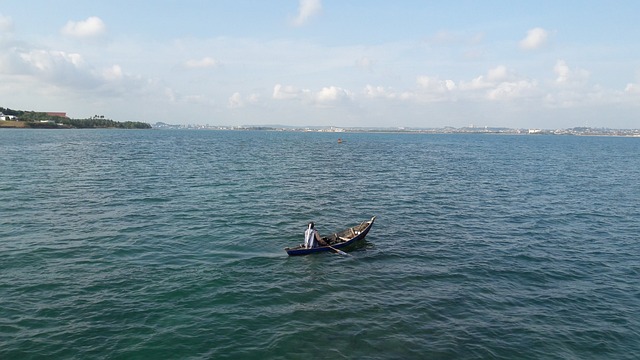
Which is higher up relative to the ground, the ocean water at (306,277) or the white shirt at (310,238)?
the white shirt at (310,238)

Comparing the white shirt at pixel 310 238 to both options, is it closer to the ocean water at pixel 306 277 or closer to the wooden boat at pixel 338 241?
the wooden boat at pixel 338 241

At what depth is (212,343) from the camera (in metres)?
17.4

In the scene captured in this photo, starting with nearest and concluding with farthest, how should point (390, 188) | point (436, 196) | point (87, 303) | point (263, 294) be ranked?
1. point (87, 303)
2. point (263, 294)
3. point (436, 196)
4. point (390, 188)

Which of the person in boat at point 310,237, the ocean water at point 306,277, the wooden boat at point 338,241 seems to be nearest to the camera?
the ocean water at point 306,277

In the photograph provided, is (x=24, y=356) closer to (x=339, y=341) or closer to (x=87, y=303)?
(x=87, y=303)

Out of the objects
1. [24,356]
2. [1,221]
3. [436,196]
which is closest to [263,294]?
[24,356]

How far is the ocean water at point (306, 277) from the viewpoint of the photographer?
58.1ft

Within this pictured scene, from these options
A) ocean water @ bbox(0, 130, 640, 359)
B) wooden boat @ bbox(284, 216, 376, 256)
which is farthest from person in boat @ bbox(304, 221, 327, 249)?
ocean water @ bbox(0, 130, 640, 359)

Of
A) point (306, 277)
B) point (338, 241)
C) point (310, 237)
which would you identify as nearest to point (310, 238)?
point (310, 237)

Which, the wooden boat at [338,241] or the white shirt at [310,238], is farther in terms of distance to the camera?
the white shirt at [310,238]

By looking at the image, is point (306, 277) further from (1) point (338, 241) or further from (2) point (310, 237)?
(1) point (338, 241)

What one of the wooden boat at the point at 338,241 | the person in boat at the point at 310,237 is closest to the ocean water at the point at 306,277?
the wooden boat at the point at 338,241

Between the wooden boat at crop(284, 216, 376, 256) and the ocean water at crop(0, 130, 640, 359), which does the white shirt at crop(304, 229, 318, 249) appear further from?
the ocean water at crop(0, 130, 640, 359)

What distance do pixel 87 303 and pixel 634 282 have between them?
99.8 feet
